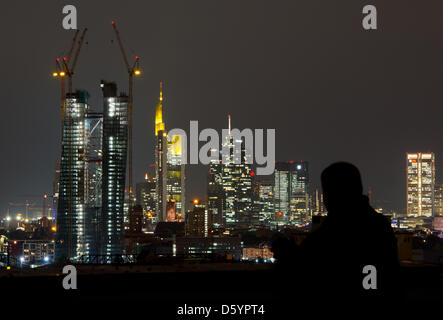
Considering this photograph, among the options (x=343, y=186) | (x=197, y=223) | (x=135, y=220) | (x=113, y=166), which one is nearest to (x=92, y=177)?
(x=113, y=166)

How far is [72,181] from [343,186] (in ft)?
437

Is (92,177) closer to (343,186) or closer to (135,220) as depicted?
(135,220)

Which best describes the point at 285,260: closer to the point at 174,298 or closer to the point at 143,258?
the point at 174,298

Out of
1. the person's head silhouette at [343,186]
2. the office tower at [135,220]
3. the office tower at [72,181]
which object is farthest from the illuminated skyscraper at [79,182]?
Answer: the person's head silhouette at [343,186]

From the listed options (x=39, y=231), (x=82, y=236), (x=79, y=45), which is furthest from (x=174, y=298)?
(x=39, y=231)

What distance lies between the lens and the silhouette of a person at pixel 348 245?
334cm

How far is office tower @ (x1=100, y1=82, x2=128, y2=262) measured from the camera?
134m

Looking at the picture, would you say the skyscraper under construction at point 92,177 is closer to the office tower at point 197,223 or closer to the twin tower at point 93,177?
the twin tower at point 93,177

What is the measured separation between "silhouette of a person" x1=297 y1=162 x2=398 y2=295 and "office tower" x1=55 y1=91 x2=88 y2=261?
12584 centimetres

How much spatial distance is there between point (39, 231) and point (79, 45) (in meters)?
53.3

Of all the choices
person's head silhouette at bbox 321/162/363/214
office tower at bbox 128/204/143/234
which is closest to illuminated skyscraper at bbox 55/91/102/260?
office tower at bbox 128/204/143/234

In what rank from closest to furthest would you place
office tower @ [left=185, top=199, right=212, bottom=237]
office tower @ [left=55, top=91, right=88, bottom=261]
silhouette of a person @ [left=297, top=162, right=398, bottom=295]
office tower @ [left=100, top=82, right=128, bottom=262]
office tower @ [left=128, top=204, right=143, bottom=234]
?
silhouette of a person @ [left=297, top=162, right=398, bottom=295] < office tower @ [left=55, top=91, right=88, bottom=261] < office tower @ [left=100, top=82, right=128, bottom=262] < office tower @ [left=185, top=199, right=212, bottom=237] < office tower @ [left=128, top=204, right=143, bottom=234]

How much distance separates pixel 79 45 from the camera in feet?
396

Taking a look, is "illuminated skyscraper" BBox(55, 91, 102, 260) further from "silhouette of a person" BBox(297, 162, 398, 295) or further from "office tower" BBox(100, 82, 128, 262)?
"silhouette of a person" BBox(297, 162, 398, 295)
